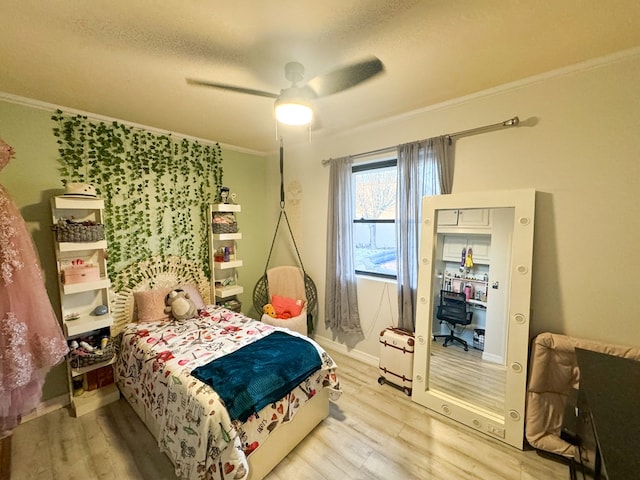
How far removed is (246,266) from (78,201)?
6.42ft

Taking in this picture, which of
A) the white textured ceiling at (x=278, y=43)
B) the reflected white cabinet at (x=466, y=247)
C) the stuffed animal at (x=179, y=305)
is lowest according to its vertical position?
the stuffed animal at (x=179, y=305)

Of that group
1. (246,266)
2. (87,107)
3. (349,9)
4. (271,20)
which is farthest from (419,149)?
(87,107)

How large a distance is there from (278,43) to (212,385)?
2.01m

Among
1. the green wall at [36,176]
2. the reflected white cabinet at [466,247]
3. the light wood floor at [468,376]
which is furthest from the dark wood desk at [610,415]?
the green wall at [36,176]

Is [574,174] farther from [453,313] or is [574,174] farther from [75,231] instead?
[75,231]

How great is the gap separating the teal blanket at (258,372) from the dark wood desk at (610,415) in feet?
4.69

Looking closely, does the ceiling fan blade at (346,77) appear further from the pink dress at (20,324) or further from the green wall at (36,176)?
the green wall at (36,176)

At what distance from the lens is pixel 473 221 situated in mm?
2080

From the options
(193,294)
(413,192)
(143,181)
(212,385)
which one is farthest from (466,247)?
(143,181)

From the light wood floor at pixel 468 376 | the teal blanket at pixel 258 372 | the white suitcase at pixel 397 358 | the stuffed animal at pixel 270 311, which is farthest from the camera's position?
the stuffed animal at pixel 270 311

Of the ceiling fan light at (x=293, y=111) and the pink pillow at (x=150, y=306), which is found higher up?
the ceiling fan light at (x=293, y=111)

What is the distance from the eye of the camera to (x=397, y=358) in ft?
7.95

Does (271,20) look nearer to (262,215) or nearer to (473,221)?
(473,221)

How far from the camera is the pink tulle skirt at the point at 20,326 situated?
1646 mm
